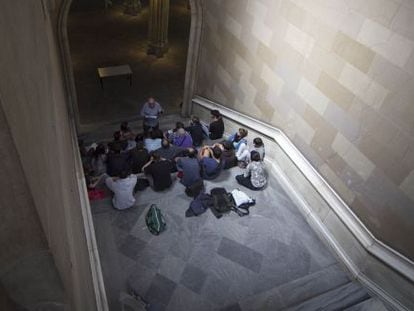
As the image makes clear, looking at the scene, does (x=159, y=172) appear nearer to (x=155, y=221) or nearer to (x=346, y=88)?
(x=155, y=221)

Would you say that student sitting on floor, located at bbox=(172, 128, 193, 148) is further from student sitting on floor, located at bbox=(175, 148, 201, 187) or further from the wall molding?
the wall molding

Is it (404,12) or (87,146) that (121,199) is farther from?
(404,12)

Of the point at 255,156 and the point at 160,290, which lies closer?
the point at 160,290

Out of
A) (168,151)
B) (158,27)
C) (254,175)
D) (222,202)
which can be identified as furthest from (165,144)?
(158,27)

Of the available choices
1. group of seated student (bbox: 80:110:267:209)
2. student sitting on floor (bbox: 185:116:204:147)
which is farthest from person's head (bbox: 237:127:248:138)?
student sitting on floor (bbox: 185:116:204:147)

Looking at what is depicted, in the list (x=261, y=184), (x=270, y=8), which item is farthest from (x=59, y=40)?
(x=261, y=184)

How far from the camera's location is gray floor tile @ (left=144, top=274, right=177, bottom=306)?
5.09 meters

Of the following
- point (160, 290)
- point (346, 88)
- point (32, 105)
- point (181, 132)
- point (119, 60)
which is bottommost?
point (119, 60)

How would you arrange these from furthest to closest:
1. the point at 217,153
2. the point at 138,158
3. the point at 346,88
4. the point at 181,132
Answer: the point at 181,132, the point at 217,153, the point at 138,158, the point at 346,88

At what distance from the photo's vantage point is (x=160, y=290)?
5.21 metres

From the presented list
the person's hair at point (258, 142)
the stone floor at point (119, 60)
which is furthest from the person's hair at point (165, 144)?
the stone floor at point (119, 60)

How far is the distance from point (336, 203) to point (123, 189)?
3.62m

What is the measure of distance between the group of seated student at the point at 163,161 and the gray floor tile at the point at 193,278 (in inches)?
64.8

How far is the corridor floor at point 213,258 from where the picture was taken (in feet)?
17.1
